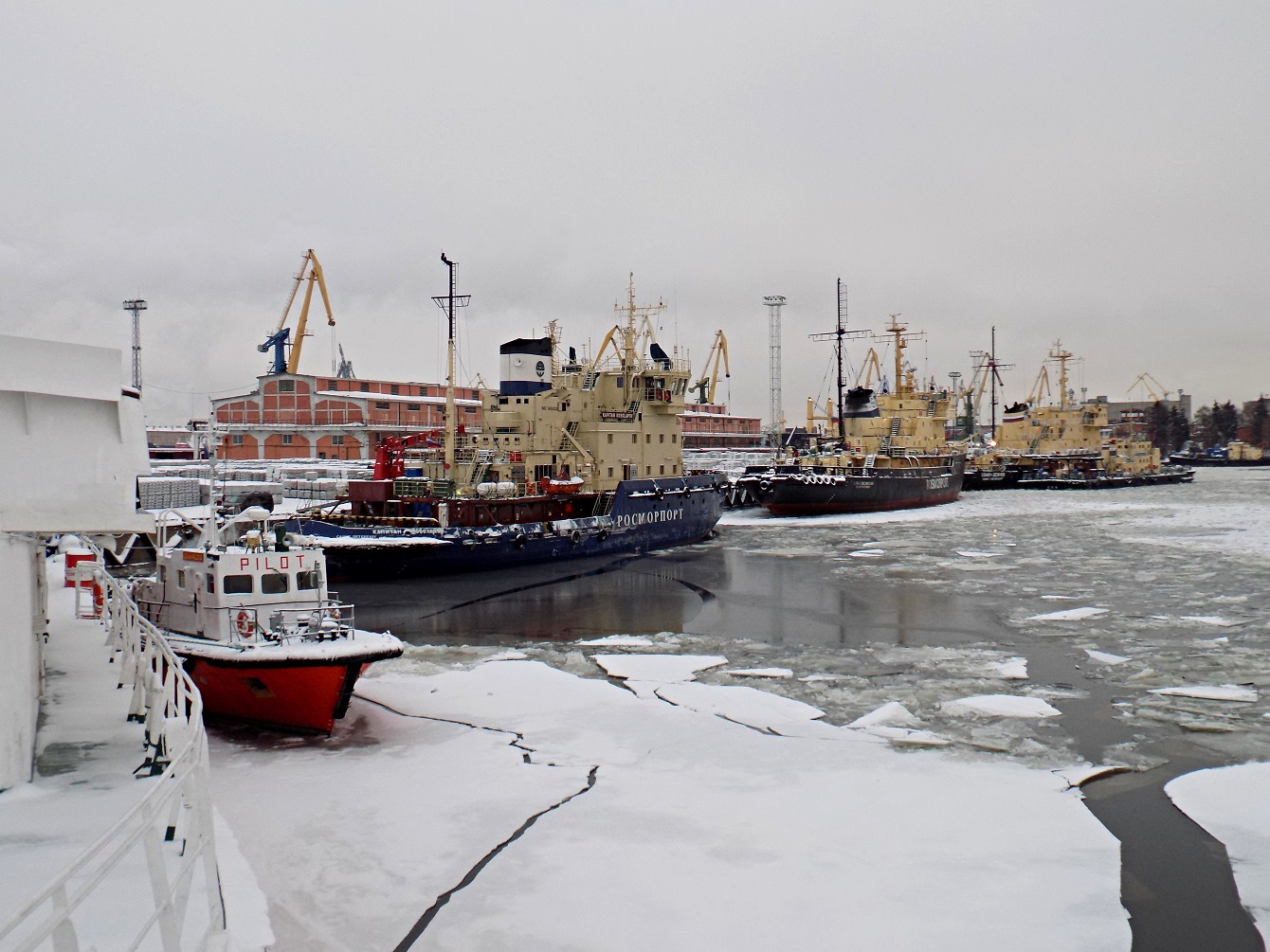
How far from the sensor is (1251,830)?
842 cm

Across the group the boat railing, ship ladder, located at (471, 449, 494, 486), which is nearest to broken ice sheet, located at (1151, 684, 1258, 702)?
the boat railing

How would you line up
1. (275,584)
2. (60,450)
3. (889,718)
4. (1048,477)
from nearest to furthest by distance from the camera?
(60,450), (889,718), (275,584), (1048,477)

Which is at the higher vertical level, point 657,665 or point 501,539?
point 501,539

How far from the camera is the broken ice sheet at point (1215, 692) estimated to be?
12.9 metres

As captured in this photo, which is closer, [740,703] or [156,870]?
[156,870]

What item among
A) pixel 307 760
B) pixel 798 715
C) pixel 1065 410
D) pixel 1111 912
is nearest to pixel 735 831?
pixel 1111 912

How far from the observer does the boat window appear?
13039mm

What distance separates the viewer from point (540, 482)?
110 ft

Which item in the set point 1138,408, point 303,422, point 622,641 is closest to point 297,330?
point 303,422

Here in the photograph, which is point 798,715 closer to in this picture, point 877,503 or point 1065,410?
point 877,503

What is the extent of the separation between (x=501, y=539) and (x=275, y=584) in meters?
15.5

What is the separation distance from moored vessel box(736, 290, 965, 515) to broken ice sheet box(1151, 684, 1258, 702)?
35.6 metres

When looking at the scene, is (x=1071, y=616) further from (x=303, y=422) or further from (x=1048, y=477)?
(x=1048, y=477)

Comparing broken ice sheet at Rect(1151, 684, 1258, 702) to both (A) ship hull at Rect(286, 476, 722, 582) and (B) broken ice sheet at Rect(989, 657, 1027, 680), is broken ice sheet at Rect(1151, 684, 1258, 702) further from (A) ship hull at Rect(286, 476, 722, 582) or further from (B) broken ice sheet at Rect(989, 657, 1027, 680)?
(A) ship hull at Rect(286, 476, 722, 582)
